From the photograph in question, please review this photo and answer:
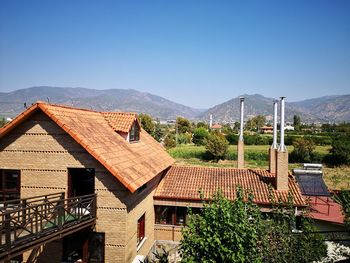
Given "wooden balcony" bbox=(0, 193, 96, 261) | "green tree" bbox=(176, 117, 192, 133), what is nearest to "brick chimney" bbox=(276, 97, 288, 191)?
"wooden balcony" bbox=(0, 193, 96, 261)

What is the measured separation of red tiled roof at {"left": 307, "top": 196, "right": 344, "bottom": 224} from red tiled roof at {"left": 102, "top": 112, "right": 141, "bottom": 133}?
10824 mm

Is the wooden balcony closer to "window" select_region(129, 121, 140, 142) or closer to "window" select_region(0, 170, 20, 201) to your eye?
"window" select_region(0, 170, 20, 201)

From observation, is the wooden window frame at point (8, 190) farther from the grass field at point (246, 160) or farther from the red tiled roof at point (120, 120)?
the grass field at point (246, 160)

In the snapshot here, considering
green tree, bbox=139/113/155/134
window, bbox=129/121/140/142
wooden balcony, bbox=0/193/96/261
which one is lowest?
wooden balcony, bbox=0/193/96/261

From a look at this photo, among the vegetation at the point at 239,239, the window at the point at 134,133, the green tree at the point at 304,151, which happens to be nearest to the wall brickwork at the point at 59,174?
the window at the point at 134,133

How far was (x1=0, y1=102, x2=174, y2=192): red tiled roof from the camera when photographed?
11.7 metres

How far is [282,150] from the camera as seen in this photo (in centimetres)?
1641

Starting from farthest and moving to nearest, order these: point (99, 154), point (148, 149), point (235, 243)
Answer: point (148, 149)
point (99, 154)
point (235, 243)

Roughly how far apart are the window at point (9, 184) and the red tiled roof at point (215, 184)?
6.84 metres

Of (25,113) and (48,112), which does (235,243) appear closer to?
(48,112)

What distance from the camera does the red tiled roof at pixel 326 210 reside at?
56.9 feet

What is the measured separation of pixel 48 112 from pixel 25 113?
3.28 feet

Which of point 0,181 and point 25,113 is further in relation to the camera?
point 0,181

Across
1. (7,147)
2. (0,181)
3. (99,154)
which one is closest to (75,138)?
(99,154)
